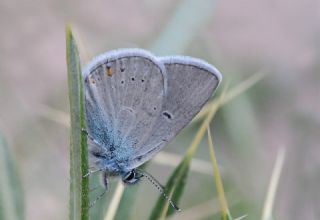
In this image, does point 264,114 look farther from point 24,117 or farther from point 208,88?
point 208,88

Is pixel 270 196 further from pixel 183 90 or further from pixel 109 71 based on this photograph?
pixel 109 71

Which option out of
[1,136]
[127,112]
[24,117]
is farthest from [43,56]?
[1,136]

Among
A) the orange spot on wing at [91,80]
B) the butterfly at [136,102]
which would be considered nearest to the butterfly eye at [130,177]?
the butterfly at [136,102]

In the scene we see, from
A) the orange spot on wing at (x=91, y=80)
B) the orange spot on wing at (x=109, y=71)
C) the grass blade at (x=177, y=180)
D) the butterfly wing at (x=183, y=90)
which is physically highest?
the orange spot on wing at (x=109, y=71)

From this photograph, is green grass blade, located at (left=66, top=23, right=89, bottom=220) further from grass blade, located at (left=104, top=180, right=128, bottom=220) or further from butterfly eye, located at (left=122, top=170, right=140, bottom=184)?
butterfly eye, located at (left=122, top=170, right=140, bottom=184)

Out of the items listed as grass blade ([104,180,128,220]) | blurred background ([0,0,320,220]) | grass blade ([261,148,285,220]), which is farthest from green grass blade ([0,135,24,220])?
grass blade ([261,148,285,220])

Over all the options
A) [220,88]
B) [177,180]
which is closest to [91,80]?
[177,180]

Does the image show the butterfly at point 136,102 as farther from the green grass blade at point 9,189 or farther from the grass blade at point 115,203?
the green grass blade at point 9,189
